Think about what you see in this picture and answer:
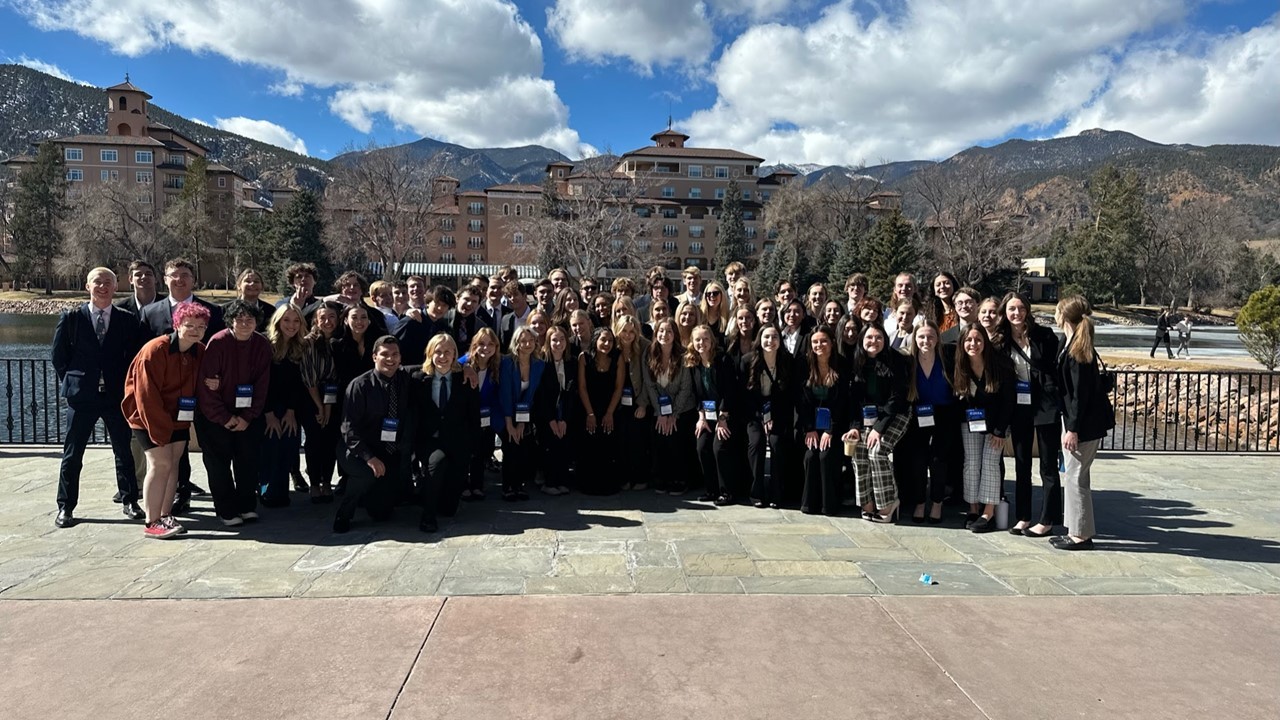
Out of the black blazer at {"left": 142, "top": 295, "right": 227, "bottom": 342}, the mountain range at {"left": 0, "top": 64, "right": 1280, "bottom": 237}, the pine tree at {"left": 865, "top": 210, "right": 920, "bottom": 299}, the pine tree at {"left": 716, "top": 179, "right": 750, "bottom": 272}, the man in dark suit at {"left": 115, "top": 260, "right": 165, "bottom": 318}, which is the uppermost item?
the mountain range at {"left": 0, "top": 64, "right": 1280, "bottom": 237}

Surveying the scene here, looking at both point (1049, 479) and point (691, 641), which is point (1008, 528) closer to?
point (1049, 479)

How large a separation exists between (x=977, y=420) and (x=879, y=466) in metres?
0.85

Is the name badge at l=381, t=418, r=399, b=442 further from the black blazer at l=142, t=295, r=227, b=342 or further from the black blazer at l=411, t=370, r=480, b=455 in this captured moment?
the black blazer at l=142, t=295, r=227, b=342

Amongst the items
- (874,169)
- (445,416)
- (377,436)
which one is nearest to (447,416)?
(445,416)

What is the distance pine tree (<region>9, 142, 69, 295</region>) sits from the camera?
67.3m

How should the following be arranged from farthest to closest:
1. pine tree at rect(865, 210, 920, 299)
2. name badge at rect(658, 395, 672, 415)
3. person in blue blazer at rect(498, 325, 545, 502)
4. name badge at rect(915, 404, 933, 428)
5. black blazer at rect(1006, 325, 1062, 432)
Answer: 1. pine tree at rect(865, 210, 920, 299)
2. name badge at rect(658, 395, 672, 415)
3. person in blue blazer at rect(498, 325, 545, 502)
4. name badge at rect(915, 404, 933, 428)
5. black blazer at rect(1006, 325, 1062, 432)

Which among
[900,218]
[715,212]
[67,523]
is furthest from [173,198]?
[67,523]

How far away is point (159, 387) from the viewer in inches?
213

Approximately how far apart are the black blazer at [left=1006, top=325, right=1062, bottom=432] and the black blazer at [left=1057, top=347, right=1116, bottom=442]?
0.15m

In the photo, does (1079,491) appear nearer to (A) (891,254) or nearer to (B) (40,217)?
(A) (891,254)

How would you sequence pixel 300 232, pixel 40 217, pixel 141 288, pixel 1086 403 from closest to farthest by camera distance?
1. pixel 1086 403
2. pixel 141 288
3. pixel 300 232
4. pixel 40 217

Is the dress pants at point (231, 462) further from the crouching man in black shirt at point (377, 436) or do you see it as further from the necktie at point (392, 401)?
the necktie at point (392, 401)

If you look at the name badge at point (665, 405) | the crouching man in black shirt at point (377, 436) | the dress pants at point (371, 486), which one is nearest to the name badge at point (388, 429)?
the crouching man in black shirt at point (377, 436)

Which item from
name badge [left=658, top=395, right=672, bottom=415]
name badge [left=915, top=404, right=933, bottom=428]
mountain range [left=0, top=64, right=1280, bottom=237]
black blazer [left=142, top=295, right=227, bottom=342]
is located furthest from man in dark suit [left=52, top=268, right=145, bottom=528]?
mountain range [left=0, top=64, right=1280, bottom=237]
